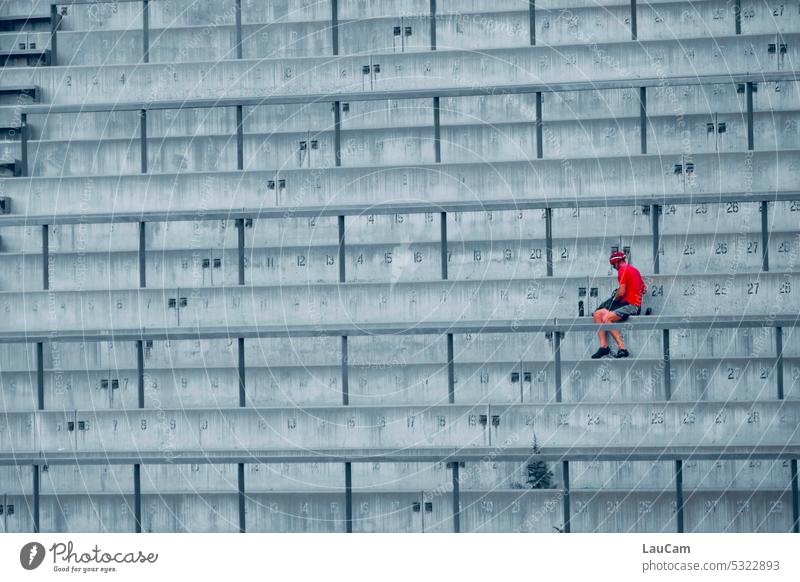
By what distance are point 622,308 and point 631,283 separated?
0.37 metres

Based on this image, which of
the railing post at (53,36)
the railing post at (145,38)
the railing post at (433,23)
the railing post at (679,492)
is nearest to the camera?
the railing post at (679,492)

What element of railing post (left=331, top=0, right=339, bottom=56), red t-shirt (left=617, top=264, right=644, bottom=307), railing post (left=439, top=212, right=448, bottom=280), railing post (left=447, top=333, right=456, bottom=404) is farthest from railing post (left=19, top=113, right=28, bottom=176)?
red t-shirt (left=617, top=264, right=644, bottom=307)

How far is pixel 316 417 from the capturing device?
76.8 ft

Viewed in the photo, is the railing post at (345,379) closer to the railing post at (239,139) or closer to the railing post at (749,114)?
the railing post at (239,139)

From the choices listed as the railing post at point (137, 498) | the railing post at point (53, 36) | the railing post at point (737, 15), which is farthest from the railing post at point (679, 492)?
the railing post at point (53, 36)

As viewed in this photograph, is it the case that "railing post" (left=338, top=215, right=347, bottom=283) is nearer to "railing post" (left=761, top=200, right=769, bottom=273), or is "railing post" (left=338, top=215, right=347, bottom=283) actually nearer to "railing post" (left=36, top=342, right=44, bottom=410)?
"railing post" (left=36, top=342, right=44, bottom=410)

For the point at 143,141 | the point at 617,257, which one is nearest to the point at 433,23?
the point at 143,141

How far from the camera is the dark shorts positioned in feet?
75.2

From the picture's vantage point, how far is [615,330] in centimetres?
2328

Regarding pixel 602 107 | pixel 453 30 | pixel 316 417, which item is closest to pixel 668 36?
pixel 602 107
